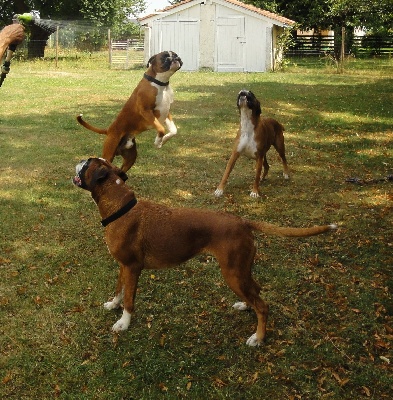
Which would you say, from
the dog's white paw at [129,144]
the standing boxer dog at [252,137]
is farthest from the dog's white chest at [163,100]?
the standing boxer dog at [252,137]

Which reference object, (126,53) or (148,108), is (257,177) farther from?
(126,53)

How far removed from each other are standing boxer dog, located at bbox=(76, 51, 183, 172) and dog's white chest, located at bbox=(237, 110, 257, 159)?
1.19 metres

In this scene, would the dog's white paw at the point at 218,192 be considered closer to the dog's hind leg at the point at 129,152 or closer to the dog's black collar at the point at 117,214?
the dog's hind leg at the point at 129,152

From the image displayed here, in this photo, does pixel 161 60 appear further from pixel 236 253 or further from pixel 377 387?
pixel 377 387

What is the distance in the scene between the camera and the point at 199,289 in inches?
186

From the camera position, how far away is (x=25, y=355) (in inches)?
148

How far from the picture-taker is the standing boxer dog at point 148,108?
6.18 m

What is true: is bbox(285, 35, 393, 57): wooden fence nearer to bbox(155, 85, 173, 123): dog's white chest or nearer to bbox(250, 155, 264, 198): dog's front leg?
bbox(250, 155, 264, 198): dog's front leg

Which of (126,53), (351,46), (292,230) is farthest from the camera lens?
(351,46)

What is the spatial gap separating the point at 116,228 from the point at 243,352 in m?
1.36

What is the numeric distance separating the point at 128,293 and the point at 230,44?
2546 cm

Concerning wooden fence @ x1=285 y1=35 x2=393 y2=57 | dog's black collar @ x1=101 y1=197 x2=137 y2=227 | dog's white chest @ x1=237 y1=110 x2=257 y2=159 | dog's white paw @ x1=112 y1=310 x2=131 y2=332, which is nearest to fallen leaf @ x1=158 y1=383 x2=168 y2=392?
dog's white paw @ x1=112 y1=310 x2=131 y2=332

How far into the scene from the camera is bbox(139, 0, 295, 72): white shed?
27156 millimetres

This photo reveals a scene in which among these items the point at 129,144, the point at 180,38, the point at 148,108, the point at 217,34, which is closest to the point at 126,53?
the point at 180,38
